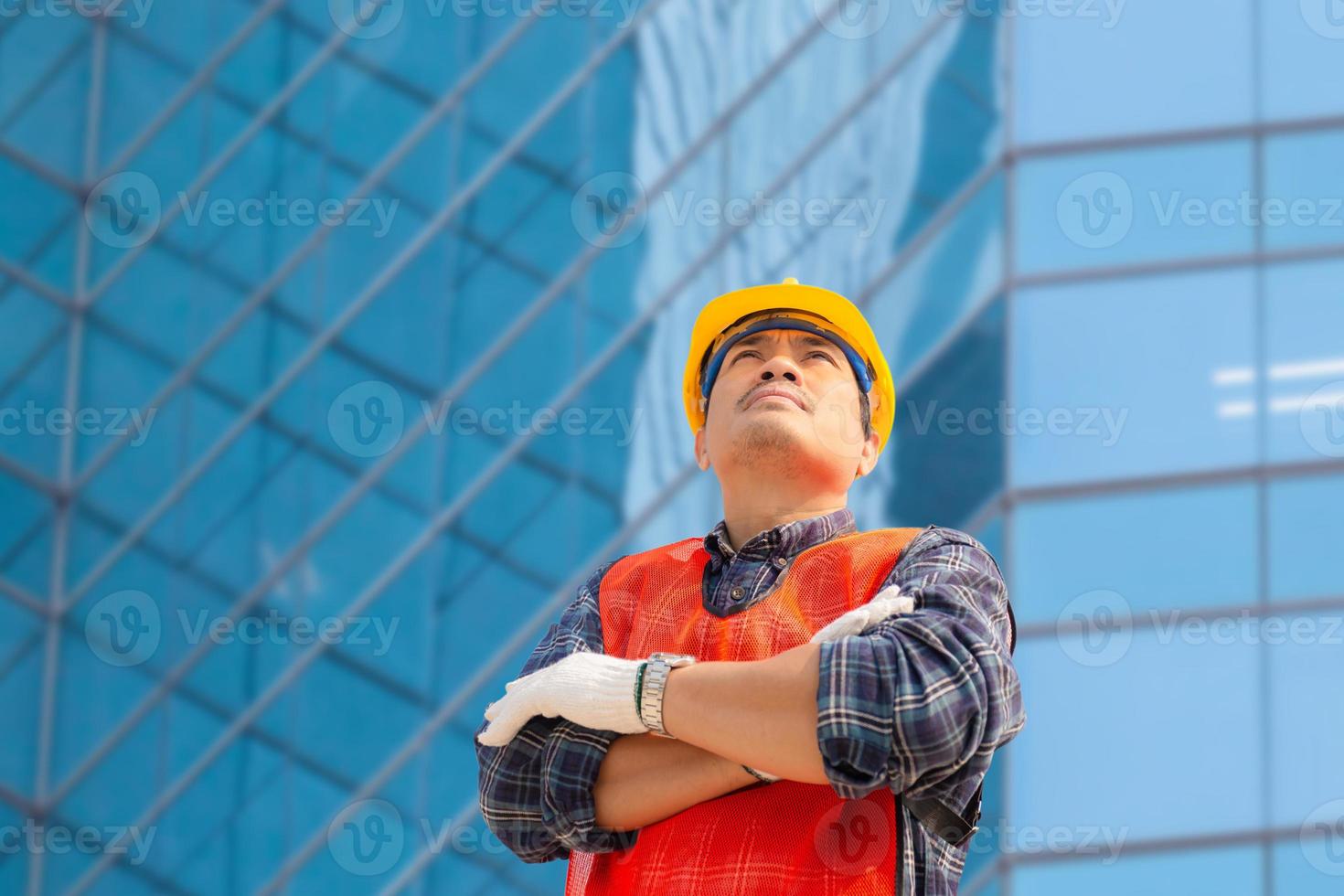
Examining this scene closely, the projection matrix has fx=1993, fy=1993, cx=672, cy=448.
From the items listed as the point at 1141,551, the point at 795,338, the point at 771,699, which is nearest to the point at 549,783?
the point at 771,699

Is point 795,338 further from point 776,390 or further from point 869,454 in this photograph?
point 869,454

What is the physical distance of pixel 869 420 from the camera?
453 cm

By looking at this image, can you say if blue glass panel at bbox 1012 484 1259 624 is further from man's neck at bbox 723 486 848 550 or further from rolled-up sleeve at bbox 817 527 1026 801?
rolled-up sleeve at bbox 817 527 1026 801

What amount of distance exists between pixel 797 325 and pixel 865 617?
99cm

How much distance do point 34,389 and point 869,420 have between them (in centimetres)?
1237

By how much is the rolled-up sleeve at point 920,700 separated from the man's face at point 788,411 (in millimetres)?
619

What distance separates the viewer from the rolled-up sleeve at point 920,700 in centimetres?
348

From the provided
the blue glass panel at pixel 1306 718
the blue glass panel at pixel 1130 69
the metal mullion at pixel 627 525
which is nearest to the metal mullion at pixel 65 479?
the metal mullion at pixel 627 525

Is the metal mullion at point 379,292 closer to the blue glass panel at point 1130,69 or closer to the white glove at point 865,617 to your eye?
the blue glass panel at point 1130,69

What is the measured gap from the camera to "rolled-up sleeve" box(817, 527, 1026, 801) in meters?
3.48

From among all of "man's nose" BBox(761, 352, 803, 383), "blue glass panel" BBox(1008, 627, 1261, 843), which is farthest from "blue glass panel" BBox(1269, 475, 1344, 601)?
"man's nose" BBox(761, 352, 803, 383)

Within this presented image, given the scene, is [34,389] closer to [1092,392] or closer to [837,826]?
[1092,392]

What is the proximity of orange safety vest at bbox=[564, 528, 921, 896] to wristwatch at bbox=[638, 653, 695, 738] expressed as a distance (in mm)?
172

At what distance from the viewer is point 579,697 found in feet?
12.5
